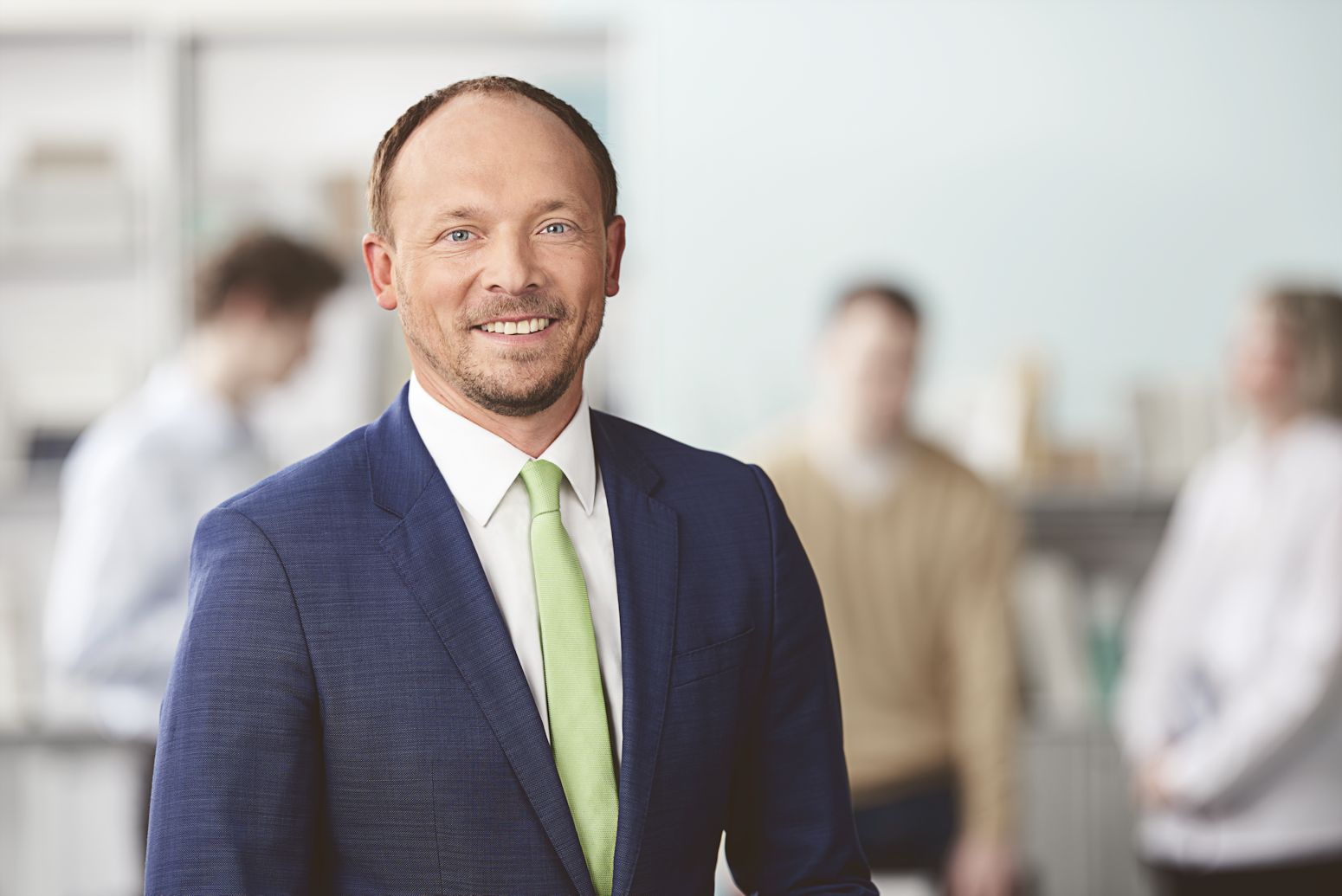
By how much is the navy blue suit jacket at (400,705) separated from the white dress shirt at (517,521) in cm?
2

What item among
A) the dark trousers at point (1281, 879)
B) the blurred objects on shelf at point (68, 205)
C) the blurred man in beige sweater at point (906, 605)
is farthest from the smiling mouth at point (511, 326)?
the blurred objects on shelf at point (68, 205)

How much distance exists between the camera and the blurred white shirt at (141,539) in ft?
8.04

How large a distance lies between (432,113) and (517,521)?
222 millimetres

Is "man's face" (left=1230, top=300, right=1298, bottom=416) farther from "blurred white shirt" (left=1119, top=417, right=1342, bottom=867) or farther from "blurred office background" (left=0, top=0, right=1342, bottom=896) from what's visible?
"blurred office background" (left=0, top=0, right=1342, bottom=896)

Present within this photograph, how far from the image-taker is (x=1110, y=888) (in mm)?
3793

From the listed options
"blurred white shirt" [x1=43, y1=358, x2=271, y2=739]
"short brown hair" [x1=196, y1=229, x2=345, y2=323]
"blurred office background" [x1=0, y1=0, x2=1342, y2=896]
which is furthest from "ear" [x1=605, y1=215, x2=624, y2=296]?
"blurred office background" [x1=0, y1=0, x2=1342, y2=896]

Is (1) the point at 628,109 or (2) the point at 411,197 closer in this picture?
(2) the point at 411,197

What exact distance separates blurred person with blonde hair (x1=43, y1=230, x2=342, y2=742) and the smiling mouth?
1833 millimetres

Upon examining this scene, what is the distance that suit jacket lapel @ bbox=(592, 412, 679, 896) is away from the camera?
0.76 meters

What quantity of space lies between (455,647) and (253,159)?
3.22 m

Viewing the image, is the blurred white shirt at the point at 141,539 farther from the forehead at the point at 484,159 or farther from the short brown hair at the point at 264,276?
the forehead at the point at 484,159

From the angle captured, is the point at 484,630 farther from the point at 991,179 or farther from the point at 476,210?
the point at 991,179

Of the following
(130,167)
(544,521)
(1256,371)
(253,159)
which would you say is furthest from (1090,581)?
(544,521)

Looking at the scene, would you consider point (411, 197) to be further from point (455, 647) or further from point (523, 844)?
point (523, 844)
